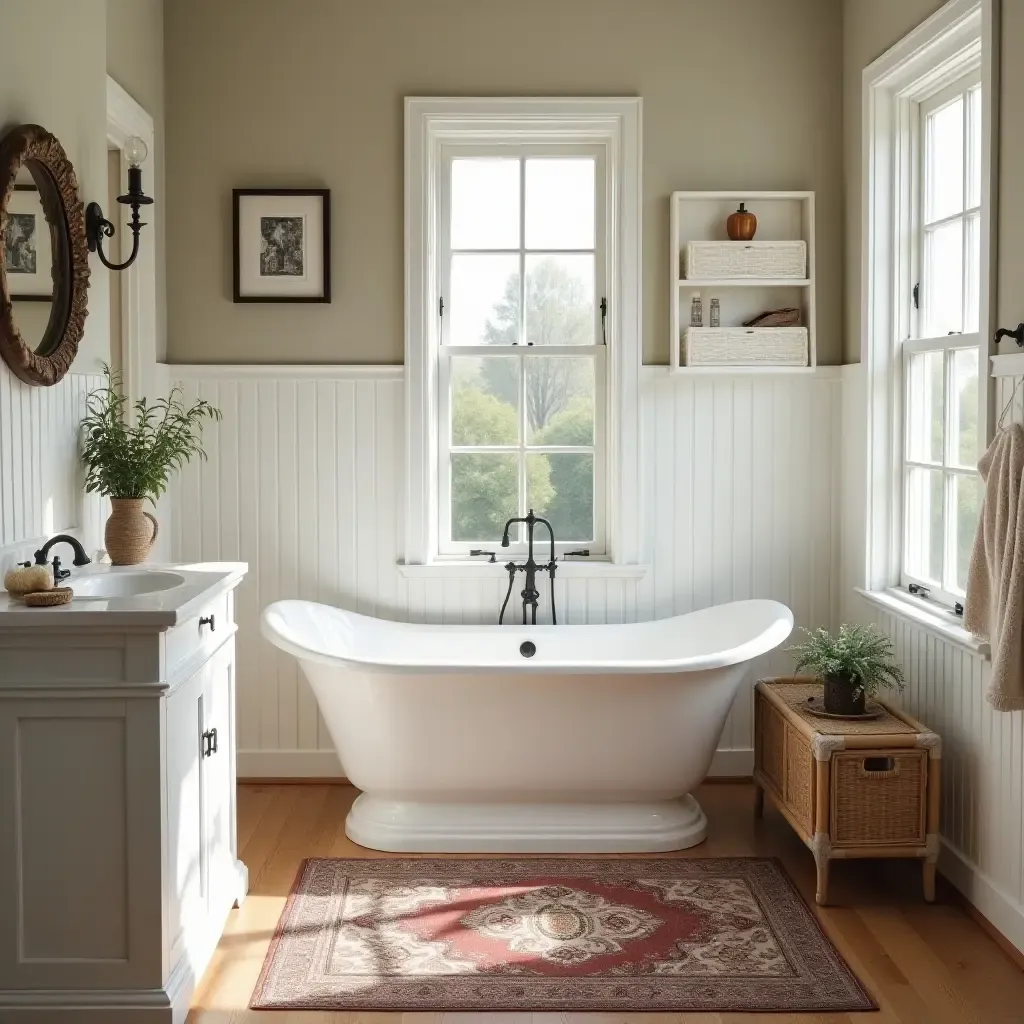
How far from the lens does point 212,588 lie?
9.80 ft

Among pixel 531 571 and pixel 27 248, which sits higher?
pixel 27 248

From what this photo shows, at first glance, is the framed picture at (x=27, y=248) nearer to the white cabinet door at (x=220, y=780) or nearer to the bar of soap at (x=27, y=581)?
the bar of soap at (x=27, y=581)

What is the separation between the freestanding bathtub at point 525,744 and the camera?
3.76 metres

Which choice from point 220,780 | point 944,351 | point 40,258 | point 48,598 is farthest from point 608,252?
point 48,598

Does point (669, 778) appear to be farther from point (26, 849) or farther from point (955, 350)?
point (26, 849)

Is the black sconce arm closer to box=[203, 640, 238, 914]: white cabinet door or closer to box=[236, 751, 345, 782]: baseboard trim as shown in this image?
box=[203, 640, 238, 914]: white cabinet door

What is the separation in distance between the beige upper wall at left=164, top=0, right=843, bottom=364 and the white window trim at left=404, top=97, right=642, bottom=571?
7 centimetres

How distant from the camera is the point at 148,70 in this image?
429 centimetres

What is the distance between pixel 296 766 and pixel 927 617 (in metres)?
2.37

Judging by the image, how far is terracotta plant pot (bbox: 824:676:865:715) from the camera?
3672mm

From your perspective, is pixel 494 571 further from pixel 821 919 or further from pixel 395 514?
pixel 821 919

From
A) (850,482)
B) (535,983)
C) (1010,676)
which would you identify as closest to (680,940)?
(535,983)

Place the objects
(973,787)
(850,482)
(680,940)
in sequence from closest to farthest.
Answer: (680,940) → (973,787) → (850,482)

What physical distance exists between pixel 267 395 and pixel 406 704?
4.61ft
